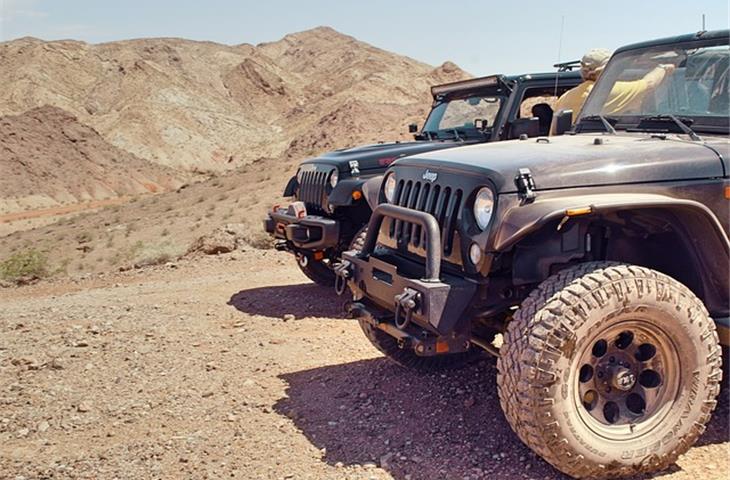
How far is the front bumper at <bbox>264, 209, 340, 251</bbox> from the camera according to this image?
6.69 m

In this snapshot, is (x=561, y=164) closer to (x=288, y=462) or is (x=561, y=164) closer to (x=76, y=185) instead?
(x=288, y=462)

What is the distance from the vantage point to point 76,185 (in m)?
31.3

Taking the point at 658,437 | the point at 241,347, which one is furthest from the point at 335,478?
the point at 241,347

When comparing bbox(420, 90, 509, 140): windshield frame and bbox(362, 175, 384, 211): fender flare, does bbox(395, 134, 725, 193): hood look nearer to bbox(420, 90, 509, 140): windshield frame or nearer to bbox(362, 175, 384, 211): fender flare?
bbox(362, 175, 384, 211): fender flare

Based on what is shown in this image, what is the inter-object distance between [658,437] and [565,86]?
4609 mm

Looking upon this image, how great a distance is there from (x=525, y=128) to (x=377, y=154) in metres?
1.43

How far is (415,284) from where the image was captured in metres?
3.62

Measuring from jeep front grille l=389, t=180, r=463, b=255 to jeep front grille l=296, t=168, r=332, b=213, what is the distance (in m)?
2.64

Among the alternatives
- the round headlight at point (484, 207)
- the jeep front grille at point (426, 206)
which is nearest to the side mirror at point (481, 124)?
the jeep front grille at point (426, 206)

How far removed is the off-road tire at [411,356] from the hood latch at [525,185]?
1530 millimetres

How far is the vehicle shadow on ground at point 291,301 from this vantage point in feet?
22.8

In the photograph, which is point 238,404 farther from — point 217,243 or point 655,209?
point 217,243

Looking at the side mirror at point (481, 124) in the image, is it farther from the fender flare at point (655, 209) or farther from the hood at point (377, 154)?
the fender flare at point (655, 209)

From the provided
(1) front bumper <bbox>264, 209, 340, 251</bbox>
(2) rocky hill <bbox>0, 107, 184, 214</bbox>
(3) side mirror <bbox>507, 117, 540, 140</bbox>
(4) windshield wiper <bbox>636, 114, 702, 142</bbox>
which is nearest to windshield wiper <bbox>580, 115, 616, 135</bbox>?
(4) windshield wiper <bbox>636, 114, 702, 142</bbox>
